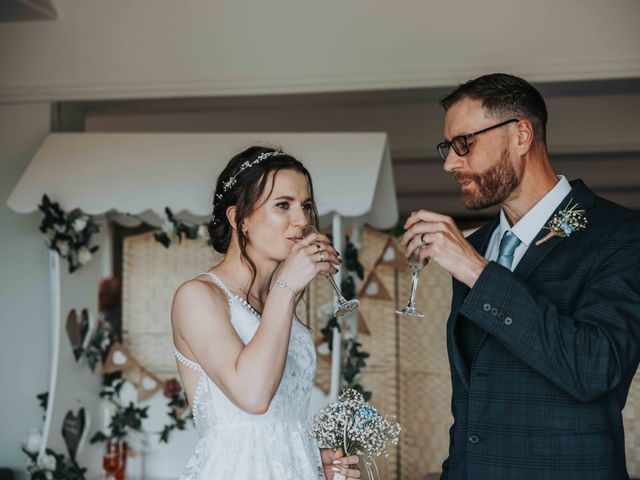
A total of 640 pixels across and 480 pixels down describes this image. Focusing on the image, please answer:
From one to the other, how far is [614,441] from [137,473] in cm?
296

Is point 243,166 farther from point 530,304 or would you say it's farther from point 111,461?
point 111,461

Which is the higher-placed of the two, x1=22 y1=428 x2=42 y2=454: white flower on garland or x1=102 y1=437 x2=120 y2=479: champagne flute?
x1=22 y1=428 x2=42 y2=454: white flower on garland

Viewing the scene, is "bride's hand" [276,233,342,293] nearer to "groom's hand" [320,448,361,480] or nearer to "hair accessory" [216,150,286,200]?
"hair accessory" [216,150,286,200]

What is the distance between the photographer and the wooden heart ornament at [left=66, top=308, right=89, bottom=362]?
4.36 m

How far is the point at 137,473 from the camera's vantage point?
459cm

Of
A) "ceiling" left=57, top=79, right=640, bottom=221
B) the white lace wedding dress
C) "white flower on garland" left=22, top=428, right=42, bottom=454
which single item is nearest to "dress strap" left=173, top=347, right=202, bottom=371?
the white lace wedding dress

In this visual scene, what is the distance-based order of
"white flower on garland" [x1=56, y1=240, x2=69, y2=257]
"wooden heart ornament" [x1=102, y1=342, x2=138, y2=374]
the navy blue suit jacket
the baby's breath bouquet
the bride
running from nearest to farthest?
1. the navy blue suit jacket
2. the bride
3. the baby's breath bouquet
4. "white flower on garland" [x1=56, y1=240, x2=69, y2=257]
5. "wooden heart ornament" [x1=102, y1=342, x2=138, y2=374]

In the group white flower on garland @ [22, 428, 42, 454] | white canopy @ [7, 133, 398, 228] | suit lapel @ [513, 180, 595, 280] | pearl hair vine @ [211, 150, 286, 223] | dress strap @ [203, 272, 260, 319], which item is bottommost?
white flower on garland @ [22, 428, 42, 454]

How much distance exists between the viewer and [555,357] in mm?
1983

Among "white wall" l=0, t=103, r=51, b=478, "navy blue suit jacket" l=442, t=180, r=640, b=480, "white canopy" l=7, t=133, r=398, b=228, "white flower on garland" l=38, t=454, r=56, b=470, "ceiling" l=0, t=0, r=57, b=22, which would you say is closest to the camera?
"navy blue suit jacket" l=442, t=180, r=640, b=480

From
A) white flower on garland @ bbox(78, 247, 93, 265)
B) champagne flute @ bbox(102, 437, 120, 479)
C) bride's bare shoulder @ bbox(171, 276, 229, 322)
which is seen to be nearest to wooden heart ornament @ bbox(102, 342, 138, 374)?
champagne flute @ bbox(102, 437, 120, 479)

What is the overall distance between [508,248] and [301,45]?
8.63 ft

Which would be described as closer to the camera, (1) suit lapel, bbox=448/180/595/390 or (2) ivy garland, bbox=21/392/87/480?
(1) suit lapel, bbox=448/180/595/390

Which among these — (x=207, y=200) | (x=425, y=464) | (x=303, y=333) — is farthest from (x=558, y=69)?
(x=303, y=333)
